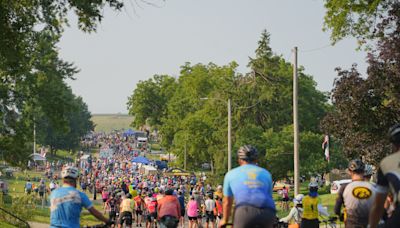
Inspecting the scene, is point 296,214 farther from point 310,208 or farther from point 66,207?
point 66,207

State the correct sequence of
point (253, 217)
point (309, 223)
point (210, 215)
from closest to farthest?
point (253, 217) < point (309, 223) < point (210, 215)

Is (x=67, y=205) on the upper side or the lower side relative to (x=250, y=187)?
lower

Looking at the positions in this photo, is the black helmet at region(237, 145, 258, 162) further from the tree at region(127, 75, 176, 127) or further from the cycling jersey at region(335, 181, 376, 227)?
the tree at region(127, 75, 176, 127)

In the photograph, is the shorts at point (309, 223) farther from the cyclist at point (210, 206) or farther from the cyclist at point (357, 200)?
the cyclist at point (210, 206)

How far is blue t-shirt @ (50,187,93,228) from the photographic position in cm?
891

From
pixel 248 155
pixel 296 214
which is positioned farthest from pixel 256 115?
pixel 248 155

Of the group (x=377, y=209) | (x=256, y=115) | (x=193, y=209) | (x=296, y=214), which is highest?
(x=256, y=115)

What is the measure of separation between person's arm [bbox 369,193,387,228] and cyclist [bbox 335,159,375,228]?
2.55m

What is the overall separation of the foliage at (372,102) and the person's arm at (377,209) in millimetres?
27426

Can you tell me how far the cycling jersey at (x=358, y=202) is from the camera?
383 inches

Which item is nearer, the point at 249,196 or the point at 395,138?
the point at 395,138

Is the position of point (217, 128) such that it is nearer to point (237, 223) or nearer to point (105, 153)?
point (105, 153)

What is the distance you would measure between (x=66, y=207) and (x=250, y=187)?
96.1 inches

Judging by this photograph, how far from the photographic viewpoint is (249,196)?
25.1 feet
